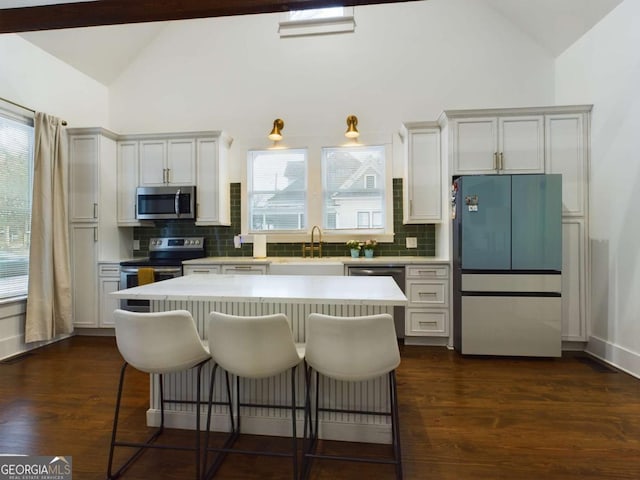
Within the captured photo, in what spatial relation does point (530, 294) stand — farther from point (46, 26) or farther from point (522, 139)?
point (46, 26)

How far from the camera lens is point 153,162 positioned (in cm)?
438

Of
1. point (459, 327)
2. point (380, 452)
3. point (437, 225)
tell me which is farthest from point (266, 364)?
point (437, 225)

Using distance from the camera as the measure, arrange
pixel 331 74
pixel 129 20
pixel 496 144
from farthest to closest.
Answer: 1. pixel 331 74
2. pixel 496 144
3. pixel 129 20

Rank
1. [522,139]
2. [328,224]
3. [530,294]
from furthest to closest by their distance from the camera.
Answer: [328,224], [522,139], [530,294]

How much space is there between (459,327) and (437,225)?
4.32ft

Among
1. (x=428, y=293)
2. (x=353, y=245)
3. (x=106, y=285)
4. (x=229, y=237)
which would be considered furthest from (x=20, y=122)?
(x=428, y=293)

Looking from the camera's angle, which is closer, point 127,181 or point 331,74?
point 127,181

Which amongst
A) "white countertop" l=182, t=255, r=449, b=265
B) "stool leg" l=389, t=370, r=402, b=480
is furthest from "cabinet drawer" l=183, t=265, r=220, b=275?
"stool leg" l=389, t=370, r=402, b=480

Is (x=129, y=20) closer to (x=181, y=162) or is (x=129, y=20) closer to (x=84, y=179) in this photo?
(x=181, y=162)

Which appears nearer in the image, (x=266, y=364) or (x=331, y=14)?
(x=266, y=364)

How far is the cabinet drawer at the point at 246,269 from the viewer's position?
3.99 metres

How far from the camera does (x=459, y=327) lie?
352 centimetres

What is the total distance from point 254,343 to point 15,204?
3527mm

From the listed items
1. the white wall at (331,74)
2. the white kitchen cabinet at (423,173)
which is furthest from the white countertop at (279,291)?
the white wall at (331,74)
